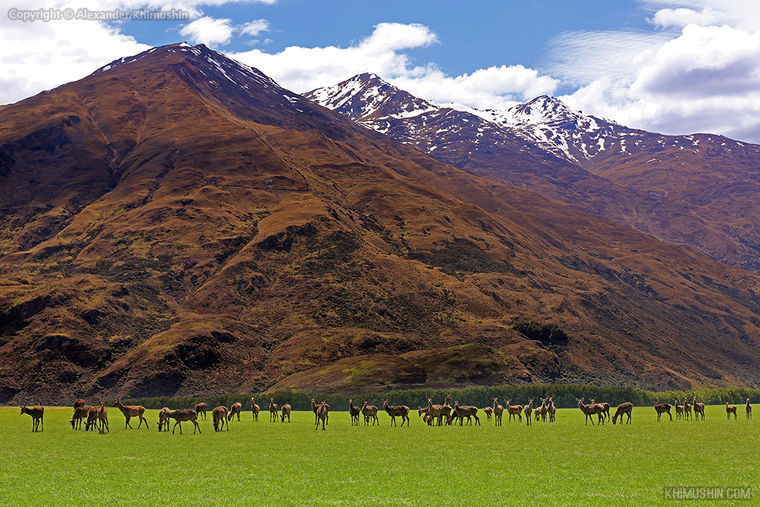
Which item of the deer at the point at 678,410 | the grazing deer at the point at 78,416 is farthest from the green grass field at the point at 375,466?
the deer at the point at 678,410

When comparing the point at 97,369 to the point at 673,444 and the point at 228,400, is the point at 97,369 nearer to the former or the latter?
the point at 228,400

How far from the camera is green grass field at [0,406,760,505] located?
1104 inches

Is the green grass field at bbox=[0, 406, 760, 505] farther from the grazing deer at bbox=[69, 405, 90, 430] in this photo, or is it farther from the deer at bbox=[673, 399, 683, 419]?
the deer at bbox=[673, 399, 683, 419]

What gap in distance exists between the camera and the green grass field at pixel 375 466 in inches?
1104

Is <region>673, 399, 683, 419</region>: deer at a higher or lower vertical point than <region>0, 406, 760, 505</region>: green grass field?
lower

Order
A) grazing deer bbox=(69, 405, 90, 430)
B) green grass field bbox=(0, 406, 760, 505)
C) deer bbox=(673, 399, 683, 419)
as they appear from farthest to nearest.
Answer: deer bbox=(673, 399, 683, 419), grazing deer bbox=(69, 405, 90, 430), green grass field bbox=(0, 406, 760, 505)

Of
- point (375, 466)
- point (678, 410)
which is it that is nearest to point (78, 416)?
point (375, 466)

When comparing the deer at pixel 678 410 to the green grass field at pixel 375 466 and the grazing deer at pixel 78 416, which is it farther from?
the grazing deer at pixel 78 416

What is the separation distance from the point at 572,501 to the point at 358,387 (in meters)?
141

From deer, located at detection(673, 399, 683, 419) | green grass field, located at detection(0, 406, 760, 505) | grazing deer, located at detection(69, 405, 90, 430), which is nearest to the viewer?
green grass field, located at detection(0, 406, 760, 505)

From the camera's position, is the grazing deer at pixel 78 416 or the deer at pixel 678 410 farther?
the deer at pixel 678 410

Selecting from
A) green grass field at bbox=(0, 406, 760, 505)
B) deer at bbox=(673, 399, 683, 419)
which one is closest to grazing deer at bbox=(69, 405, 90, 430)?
green grass field at bbox=(0, 406, 760, 505)

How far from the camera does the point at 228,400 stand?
13175 centimetres

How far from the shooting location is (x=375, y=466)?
36031 mm
